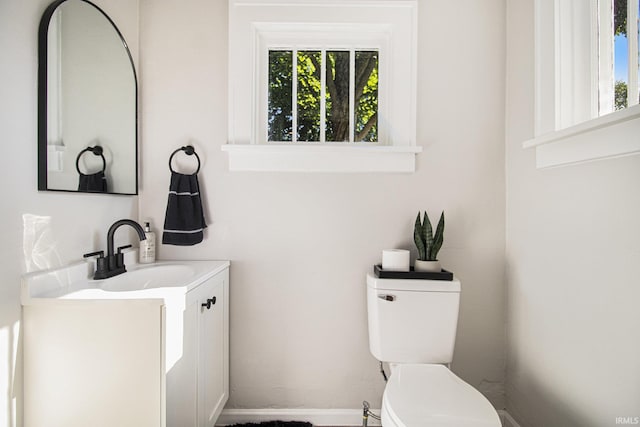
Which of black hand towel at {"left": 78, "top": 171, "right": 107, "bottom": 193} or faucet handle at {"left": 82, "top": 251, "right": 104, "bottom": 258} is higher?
black hand towel at {"left": 78, "top": 171, "right": 107, "bottom": 193}

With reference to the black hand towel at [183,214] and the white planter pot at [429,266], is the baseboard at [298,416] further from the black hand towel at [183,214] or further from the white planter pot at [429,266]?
the black hand towel at [183,214]

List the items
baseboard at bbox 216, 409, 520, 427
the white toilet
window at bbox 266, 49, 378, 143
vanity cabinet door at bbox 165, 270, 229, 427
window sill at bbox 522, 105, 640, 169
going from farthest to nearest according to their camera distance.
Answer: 1. window at bbox 266, 49, 378, 143
2. baseboard at bbox 216, 409, 520, 427
3. the white toilet
4. vanity cabinet door at bbox 165, 270, 229, 427
5. window sill at bbox 522, 105, 640, 169

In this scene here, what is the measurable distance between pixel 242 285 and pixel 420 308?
84 centimetres

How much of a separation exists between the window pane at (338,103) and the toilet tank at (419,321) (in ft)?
2.68

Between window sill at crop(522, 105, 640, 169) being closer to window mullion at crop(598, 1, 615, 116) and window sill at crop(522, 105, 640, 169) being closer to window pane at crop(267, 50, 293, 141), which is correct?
window mullion at crop(598, 1, 615, 116)

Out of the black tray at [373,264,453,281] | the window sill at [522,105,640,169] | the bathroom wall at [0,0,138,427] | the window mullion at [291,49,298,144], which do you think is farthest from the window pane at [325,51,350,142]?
the bathroom wall at [0,0,138,427]

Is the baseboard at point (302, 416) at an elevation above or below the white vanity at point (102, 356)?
below

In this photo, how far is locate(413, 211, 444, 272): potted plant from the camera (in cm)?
145

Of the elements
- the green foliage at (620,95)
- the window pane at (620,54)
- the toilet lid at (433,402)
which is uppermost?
the window pane at (620,54)

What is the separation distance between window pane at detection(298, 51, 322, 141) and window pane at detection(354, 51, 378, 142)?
0.21 metres

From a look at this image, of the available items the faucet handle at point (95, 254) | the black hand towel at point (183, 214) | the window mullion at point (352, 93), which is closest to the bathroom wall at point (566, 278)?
the window mullion at point (352, 93)

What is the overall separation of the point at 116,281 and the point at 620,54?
6.48 ft

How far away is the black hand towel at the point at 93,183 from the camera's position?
48.1 inches

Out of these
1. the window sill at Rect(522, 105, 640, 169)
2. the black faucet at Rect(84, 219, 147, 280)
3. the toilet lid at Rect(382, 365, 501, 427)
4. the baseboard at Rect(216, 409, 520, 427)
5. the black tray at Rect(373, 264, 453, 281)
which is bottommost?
the baseboard at Rect(216, 409, 520, 427)
